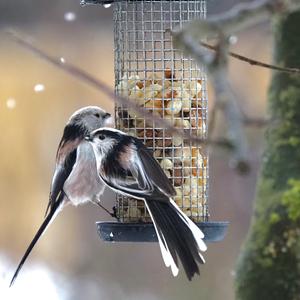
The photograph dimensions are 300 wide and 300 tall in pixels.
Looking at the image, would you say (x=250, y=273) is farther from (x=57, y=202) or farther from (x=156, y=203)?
(x=57, y=202)

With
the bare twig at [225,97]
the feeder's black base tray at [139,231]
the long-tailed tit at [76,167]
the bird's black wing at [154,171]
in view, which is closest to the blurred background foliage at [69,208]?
the long-tailed tit at [76,167]

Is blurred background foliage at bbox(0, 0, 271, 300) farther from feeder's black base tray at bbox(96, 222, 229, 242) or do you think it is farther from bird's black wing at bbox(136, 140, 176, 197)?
bird's black wing at bbox(136, 140, 176, 197)

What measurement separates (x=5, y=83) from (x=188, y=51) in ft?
17.6

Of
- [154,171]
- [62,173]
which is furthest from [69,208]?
[154,171]

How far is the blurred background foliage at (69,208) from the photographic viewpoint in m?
6.37

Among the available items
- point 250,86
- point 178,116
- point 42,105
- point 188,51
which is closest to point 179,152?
point 178,116

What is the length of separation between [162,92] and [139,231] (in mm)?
543

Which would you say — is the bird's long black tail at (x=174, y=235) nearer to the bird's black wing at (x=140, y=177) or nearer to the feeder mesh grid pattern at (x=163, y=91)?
the bird's black wing at (x=140, y=177)

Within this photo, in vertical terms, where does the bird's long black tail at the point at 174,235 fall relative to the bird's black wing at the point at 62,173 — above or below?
below

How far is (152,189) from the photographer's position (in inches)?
121

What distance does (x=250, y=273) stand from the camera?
10.8 feet

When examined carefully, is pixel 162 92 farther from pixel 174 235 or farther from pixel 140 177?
pixel 174 235

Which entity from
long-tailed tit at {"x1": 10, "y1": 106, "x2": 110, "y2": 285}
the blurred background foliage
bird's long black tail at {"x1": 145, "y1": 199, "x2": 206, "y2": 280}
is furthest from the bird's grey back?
the blurred background foliage

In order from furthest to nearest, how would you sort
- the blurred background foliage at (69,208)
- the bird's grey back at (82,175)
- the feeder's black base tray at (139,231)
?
the blurred background foliage at (69,208) < the bird's grey back at (82,175) < the feeder's black base tray at (139,231)
